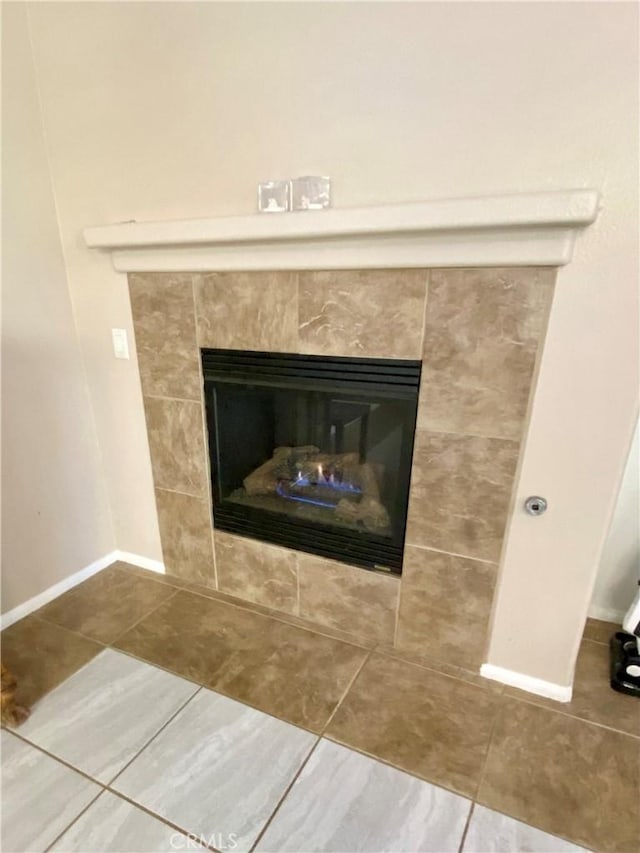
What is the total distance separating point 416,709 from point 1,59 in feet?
7.42

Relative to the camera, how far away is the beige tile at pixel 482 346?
105 cm

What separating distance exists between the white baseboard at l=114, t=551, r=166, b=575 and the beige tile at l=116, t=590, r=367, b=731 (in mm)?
229

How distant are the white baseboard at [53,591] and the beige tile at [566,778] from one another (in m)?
1.58

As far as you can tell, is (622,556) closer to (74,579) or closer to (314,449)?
(314,449)

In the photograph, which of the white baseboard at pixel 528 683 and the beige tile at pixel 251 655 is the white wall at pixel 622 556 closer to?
the white baseboard at pixel 528 683

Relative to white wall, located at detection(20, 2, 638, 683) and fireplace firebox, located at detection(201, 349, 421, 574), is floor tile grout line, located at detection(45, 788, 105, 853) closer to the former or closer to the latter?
fireplace firebox, located at detection(201, 349, 421, 574)

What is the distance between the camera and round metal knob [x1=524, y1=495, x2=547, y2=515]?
1.16 m

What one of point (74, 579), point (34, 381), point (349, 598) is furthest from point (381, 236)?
point (74, 579)

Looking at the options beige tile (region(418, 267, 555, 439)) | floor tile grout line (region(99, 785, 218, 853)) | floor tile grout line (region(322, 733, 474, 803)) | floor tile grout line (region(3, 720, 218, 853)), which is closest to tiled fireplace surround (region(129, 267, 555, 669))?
beige tile (region(418, 267, 555, 439))

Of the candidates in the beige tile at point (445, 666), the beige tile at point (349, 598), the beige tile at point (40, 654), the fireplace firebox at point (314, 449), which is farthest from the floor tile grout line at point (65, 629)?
the beige tile at point (445, 666)

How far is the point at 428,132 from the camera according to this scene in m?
1.04

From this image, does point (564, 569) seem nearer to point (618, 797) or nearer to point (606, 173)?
point (618, 797)

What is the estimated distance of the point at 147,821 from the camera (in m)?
1.01

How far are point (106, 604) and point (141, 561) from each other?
0.24 m
